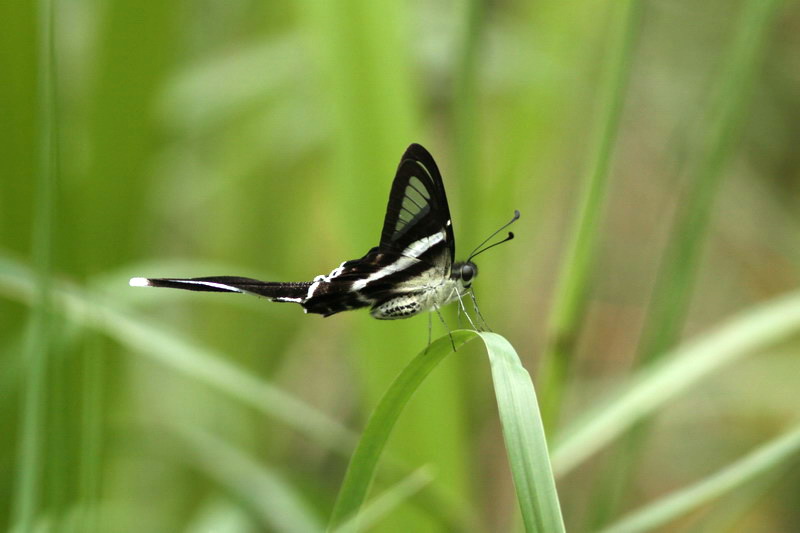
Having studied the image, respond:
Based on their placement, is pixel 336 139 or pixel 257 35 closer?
pixel 336 139

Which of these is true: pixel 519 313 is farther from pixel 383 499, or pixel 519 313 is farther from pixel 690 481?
pixel 383 499

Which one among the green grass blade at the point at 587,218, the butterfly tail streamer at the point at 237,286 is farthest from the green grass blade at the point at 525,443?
the green grass blade at the point at 587,218

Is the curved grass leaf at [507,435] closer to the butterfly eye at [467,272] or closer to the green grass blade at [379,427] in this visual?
the green grass blade at [379,427]

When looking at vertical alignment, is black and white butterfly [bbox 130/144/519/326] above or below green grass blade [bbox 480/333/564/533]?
above

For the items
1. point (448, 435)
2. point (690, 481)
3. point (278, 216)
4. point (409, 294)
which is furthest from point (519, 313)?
point (409, 294)

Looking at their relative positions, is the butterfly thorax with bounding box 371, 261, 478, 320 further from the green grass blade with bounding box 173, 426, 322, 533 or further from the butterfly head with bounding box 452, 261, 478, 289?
the green grass blade with bounding box 173, 426, 322, 533

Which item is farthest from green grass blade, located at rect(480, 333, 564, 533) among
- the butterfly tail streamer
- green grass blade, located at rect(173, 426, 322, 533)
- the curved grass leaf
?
green grass blade, located at rect(173, 426, 322, 533)
